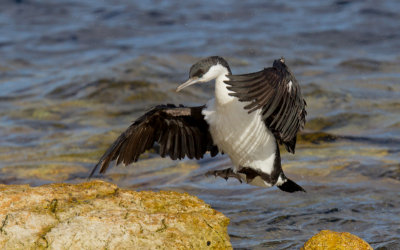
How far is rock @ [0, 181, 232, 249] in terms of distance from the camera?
434 cm

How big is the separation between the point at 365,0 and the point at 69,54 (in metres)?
8.28

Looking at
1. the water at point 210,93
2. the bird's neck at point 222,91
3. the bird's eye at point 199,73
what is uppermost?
the bird's eye at point 199,73

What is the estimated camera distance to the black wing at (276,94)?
189 inches

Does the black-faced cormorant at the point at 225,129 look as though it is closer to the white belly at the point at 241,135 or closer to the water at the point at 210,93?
the white belly at the point at 241,135

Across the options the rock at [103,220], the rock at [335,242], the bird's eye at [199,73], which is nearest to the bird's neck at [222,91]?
the bird's eye at [199,73]

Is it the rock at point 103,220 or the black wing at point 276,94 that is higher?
the black wing at point 276,94

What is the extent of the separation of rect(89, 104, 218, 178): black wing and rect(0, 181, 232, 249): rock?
0.91 metres

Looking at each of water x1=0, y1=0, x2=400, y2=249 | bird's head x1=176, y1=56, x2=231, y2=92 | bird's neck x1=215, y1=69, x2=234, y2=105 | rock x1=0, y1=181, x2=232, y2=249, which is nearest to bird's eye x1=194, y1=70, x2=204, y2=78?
bird's head x1=176, y1=56, x2=231, y2=92

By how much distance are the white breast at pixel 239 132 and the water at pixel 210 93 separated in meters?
0.81

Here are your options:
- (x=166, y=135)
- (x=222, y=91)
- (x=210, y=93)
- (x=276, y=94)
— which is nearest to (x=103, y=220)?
(x=276, y=94)

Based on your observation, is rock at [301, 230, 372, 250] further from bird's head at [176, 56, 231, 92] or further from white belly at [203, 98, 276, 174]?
bird's head at [176, 56, 231, 92]

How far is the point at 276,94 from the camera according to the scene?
4973 millimetres

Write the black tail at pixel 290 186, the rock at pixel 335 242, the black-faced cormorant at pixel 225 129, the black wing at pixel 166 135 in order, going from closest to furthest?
the rock at pixel 335 242 < the black-faced cormorant at pixel 225 129 < the black wing at pixel 166 135 < the black tail at pixel 290 186

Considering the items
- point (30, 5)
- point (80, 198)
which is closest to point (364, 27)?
point (30, 5)
